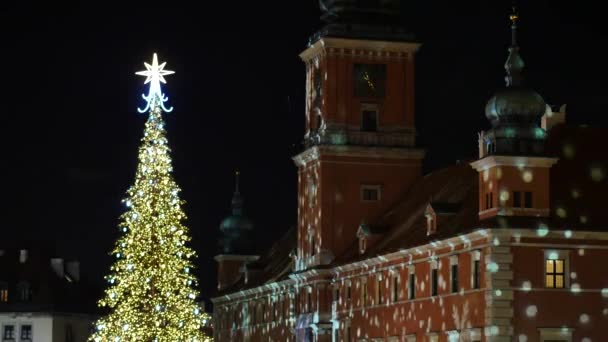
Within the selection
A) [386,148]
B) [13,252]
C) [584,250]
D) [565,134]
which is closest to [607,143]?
[565,134]

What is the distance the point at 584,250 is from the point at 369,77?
2511 cm

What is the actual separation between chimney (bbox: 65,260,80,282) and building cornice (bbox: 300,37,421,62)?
4732 cm

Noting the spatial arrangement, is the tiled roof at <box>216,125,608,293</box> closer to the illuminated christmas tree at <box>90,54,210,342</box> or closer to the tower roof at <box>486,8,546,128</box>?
the tower roof at <box>486,8,546,128</box>

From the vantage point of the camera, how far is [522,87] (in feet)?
228

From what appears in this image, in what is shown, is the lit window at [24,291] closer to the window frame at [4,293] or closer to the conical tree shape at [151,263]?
the window frame at [4,293]

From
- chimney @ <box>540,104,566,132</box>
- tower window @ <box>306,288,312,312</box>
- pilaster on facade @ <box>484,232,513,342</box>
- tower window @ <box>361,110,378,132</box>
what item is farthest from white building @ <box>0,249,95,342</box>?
pilaster on facade @ <box>484,232,513,342</box>

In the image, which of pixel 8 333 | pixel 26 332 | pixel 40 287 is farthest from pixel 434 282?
pixel 8 333

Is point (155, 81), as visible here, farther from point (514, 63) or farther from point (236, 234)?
point (236, 234)

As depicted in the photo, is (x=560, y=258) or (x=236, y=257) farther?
(x=236, y=257)

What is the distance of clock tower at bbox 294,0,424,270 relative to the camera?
90.9 metres

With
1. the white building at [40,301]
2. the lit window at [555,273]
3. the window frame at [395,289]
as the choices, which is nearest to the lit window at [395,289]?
the window frame at [395,289]

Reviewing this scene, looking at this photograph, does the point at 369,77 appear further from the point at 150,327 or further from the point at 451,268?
the point at 150,327

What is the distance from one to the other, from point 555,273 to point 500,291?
2.27 meters

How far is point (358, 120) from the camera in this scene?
299 feet
